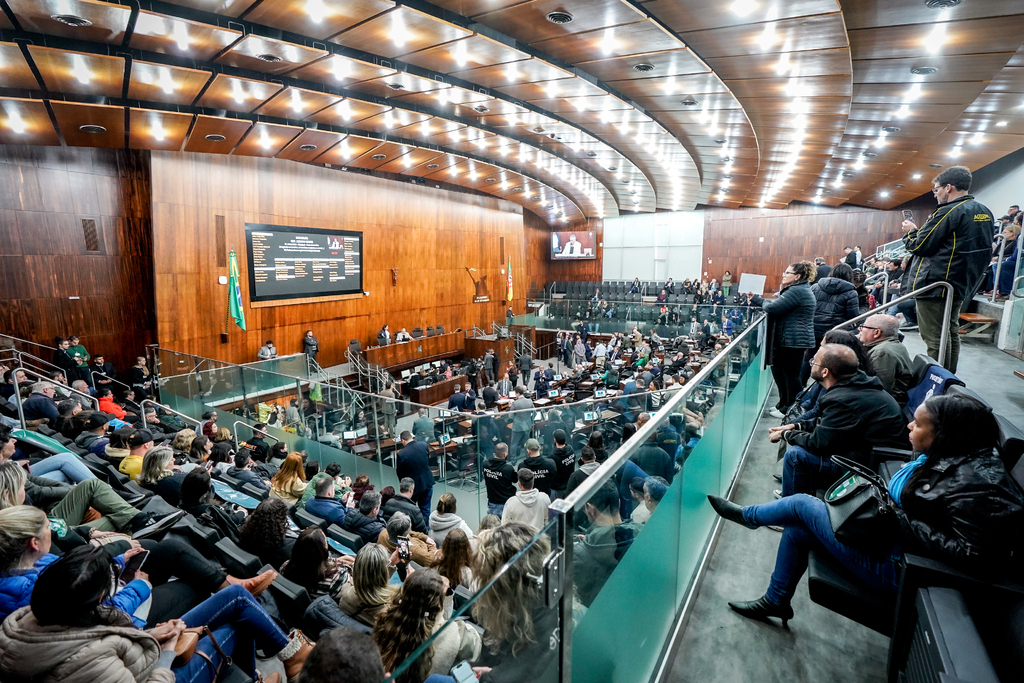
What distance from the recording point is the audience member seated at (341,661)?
1.23 metres

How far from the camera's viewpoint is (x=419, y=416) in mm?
6270

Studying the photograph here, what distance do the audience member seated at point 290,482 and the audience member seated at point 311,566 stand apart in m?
2.00

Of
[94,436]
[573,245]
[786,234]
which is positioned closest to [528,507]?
[94,436]

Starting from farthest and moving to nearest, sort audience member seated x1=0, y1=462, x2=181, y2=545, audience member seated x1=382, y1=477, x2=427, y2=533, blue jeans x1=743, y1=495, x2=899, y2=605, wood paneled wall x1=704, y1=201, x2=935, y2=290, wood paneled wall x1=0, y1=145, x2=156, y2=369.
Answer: wood paneled wall x1=704, y1=201, x2=935, y2=290, wood paneled wall x1=0, y1=145, x2=156, y2=369, audience member seated x1=382, y1=477, x2=427, y2=533, audience member seated x1=0, y1=462, x2=181, y2=545, blue jeans x1=743, y1=495, x2=899, y2=605

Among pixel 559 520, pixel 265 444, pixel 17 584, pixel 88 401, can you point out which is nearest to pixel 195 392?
pixel 88 401

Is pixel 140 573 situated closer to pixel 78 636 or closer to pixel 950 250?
pixel 78 636

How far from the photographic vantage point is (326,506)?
3.92 metres

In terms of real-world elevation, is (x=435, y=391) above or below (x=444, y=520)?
below

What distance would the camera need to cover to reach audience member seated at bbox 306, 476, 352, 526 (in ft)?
12.7

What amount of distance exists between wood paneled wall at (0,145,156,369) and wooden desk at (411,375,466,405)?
229 inches

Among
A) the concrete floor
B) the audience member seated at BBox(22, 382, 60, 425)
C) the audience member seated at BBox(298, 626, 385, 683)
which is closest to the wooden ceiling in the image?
the audience member seated at BBox(22, 382, 60, 425)

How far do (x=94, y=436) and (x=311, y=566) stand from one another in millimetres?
3981

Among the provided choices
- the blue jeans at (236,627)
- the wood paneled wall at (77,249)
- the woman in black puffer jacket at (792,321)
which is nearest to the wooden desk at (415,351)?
the wood paneled wall at (77,249)

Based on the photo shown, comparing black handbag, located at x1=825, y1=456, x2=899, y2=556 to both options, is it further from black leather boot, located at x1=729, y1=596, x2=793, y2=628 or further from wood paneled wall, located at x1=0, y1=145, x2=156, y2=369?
wood paneled wall, located at x1=0, y1=145, x2=156, y2=369
